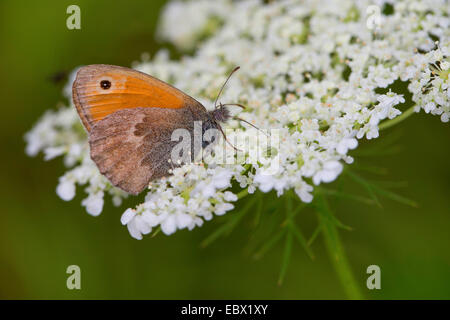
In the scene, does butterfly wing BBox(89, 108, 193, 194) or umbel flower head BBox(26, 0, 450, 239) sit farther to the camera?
butterfly wing BBox(89, 108, 193, 194)

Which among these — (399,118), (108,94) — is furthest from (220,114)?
(399,118)

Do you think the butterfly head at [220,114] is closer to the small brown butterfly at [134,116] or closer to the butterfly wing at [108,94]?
the small brown butterfly at [134,116]

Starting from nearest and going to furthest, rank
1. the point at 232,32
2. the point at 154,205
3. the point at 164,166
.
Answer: the point at 154,205 < the point at 164,166 < the point at 232,32

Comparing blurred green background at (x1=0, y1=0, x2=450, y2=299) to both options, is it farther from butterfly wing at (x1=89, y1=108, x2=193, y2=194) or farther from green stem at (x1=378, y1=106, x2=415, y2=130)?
butterfly wing at (x1=89, y1=108, x2=193, y2=194)

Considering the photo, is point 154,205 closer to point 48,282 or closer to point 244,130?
point 244,130

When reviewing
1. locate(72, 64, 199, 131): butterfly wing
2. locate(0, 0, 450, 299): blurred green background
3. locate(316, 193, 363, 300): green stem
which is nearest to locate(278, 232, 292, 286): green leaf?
locate(316, 193, 363, 300): green stem

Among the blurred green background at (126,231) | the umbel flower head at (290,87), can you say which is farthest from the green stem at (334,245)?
the blurred green background at (126,231)
